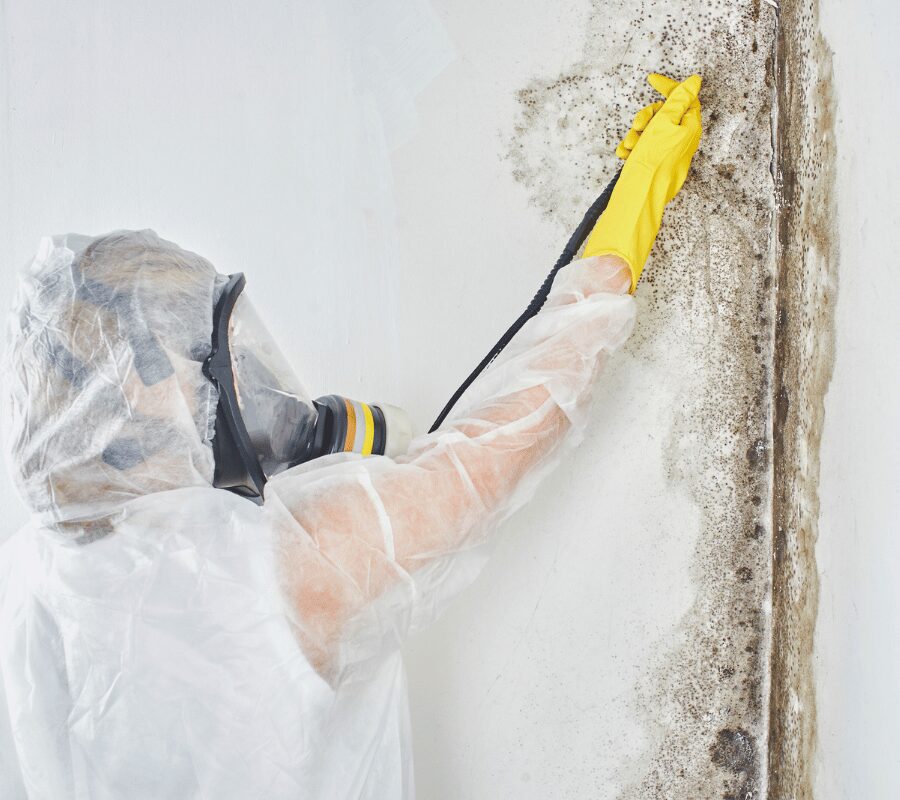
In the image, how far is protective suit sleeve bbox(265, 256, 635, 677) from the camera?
69 centimetres

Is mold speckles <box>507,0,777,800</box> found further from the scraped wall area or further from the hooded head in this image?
the hooded head

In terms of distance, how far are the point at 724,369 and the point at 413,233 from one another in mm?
570

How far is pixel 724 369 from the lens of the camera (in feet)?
3.69

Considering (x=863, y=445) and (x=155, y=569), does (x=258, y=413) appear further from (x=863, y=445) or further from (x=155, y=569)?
(x=863, y=445)

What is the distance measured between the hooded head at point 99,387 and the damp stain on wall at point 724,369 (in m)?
0.72

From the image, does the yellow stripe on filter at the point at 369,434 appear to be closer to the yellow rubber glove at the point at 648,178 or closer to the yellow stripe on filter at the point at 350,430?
the yellow stripe on filter at the point at 350,430

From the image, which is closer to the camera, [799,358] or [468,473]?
[468,473]

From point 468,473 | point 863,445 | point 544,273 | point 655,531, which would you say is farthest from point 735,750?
point 544,273

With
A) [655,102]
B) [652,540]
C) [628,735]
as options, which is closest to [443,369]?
[652,540]

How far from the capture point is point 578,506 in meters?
1.15

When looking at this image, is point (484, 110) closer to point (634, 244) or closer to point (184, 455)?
point (634, 244)

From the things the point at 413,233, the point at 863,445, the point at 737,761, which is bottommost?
the point at 737,761

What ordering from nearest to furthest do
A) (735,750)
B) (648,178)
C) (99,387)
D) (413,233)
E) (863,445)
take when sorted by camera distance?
(99,387)
(863,445)
(648,178)
(735,750)
(413,233)

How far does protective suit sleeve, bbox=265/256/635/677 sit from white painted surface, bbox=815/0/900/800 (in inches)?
11.0
